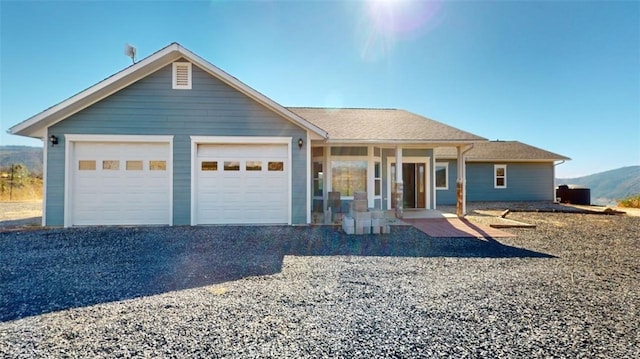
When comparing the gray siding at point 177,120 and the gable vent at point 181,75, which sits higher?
the gable vent at point 181,75

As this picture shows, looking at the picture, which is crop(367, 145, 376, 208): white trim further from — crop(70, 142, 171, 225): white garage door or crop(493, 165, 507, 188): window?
crop(493, 165, 507, 188): window

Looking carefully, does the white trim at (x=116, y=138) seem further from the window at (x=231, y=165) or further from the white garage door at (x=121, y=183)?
the window at (x=231, y=165)

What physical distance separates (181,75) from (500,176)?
58.4 ft

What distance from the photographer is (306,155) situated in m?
9.09

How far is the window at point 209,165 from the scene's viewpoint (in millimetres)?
8945

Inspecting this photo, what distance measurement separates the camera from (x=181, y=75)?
8.77 metres

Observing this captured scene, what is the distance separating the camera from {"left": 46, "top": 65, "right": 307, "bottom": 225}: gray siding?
8.41 meters

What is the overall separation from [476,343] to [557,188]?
69.5ft

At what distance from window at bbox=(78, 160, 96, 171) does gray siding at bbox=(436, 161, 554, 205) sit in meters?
17.9

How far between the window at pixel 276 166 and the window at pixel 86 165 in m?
5.12

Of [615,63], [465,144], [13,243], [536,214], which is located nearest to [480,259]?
[465,144]

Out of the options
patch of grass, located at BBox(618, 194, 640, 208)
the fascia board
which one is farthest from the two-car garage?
patch of grass, located at BBox(618, 194, 640, 208)

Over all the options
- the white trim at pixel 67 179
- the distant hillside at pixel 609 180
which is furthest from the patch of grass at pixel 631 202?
the distant hillside at pixel 609 180

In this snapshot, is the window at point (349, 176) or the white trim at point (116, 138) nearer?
the white trim at point (116, 138)
